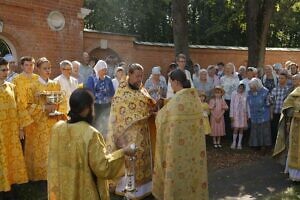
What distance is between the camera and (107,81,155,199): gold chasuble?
6262 millimetres

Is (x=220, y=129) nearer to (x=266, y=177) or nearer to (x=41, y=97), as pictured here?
(x=266, y=177)

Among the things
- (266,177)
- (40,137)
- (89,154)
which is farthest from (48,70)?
(266,177)

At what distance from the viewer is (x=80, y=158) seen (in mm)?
3770

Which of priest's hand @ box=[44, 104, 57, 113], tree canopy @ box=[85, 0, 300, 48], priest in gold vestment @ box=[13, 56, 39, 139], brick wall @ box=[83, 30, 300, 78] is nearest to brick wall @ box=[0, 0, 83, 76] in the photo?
brick wall @ box=[83, 30, 300, 78]

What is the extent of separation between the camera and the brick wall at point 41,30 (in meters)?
11.4

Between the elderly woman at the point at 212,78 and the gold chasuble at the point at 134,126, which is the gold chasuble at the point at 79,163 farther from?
the elderly woman at the point at 212,78

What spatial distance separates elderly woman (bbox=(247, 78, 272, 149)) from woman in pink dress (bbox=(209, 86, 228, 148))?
2.06 ft

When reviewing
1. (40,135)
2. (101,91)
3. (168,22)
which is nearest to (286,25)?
(168,22)

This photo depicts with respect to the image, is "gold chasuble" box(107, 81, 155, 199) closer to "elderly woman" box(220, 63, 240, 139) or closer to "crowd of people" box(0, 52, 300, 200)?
"crowd of people" box(0, 52, 300, 200)

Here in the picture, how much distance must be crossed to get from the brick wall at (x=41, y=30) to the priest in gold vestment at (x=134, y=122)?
611 centimetres

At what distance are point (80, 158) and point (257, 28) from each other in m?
11.3

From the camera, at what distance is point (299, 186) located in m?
7.44

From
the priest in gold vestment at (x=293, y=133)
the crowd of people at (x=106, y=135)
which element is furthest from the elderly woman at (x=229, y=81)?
the priest in gold vestment at (x=293, y=133)

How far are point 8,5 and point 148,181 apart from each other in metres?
6.85
